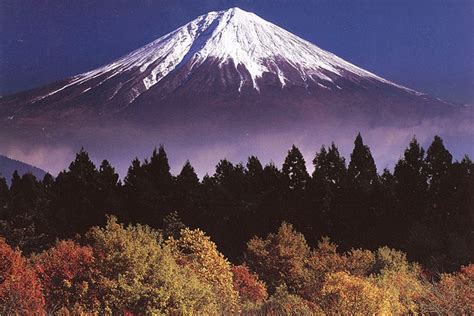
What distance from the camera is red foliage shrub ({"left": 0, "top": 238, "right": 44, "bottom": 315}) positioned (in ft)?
57.5

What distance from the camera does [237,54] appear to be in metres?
166

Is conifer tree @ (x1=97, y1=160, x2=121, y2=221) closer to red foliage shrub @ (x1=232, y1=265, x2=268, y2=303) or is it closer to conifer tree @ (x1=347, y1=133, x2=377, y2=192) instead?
conifer tree @ (x1=347, y1=133, x2=377, y2=192)

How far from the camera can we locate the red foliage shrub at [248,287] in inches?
1254

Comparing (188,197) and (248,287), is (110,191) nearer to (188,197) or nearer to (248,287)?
(188,197)

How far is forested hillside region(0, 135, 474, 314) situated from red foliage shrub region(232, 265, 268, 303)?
10 cm

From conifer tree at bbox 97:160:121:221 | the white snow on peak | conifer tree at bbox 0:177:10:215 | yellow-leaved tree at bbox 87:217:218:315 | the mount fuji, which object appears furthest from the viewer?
the white snow on peak

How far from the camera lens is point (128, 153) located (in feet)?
470

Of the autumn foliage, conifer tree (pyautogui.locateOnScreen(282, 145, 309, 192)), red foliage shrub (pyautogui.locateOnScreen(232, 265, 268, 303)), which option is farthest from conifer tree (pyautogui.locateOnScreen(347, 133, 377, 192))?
red foliage shrub (pyautogui.locateOnScreen(232, 265, 268, 303))

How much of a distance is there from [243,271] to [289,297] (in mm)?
6792

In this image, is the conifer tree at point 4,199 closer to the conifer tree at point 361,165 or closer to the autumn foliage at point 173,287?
the autumn foliage at point 173,287

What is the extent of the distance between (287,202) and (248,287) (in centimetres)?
1981

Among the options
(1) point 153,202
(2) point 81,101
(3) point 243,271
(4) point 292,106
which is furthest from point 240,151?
(3) point 243,271

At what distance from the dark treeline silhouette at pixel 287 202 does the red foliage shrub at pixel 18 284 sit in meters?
21.0

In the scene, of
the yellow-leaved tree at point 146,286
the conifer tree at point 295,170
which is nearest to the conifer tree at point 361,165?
the conifer tree at point 295,170
